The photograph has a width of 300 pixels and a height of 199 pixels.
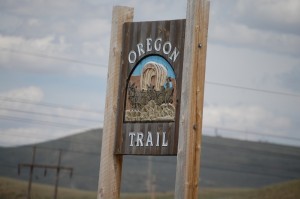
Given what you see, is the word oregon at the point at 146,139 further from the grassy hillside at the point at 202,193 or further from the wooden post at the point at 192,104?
the grassy hillside at the point at 202,193

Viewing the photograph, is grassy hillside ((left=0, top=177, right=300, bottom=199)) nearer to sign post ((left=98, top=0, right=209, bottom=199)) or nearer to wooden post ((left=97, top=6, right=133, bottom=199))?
wooden post ((left=97, top=6, right=133, bottom=199))

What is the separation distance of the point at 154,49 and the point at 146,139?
1.15 metres

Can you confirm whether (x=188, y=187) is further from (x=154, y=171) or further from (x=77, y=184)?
(x=154, y=171)

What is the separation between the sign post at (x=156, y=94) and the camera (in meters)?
11.1

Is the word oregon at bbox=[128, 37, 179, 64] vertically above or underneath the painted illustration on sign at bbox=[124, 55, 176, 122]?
above

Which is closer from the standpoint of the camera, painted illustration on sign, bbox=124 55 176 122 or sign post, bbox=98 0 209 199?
sign post, bbox=98 0 209 199

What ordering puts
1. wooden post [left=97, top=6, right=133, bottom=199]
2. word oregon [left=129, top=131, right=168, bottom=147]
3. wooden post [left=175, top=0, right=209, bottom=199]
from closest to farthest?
wooden post [left=175, top=0, right=209, bottom=199] → word oregon [left=129, top=131, right=168, bottom=147] → wooden post [left=97, top=6, right=133, bottom=199]

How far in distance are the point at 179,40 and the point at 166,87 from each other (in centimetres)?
61

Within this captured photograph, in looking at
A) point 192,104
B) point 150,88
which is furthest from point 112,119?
point 192,104

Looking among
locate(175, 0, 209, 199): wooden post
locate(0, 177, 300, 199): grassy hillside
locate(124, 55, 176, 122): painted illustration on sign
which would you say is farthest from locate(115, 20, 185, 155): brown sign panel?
locate(0, 177, 300, 199): grassy hillside

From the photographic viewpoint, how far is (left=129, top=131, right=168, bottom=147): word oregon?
38.2 feet

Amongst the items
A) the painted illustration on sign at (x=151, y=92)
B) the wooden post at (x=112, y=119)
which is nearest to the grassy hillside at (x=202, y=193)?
the wooden post at (x=112, y=119)

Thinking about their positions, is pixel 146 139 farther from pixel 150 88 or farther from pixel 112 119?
pixel 112 119

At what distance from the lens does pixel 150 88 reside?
38.9 feet
